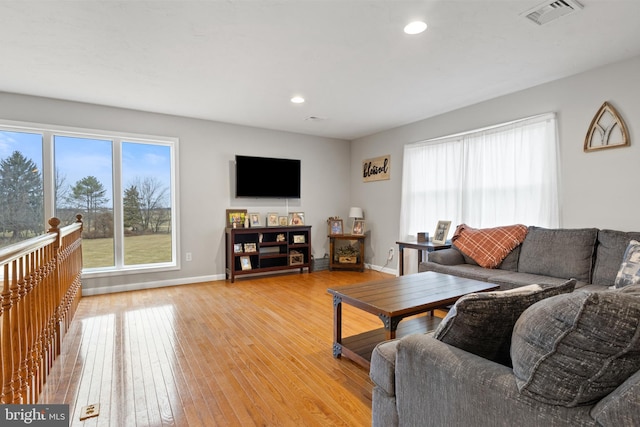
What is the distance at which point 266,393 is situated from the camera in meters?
1.96

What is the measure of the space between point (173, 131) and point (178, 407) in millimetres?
3847

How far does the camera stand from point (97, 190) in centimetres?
425

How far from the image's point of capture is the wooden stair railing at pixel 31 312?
1.38 m

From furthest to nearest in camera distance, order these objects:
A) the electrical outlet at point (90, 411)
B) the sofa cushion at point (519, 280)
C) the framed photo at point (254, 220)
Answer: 1. the framed photo at point (254, 220)
2. the sofa cushion at point (519, 280)
3. the electrical outlet at point (90, 411)

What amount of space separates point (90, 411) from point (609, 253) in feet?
12.9

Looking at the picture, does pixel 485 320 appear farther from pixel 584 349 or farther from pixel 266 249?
pixel 266 249

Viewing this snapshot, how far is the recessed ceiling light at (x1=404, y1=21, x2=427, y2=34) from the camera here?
7.63 ft

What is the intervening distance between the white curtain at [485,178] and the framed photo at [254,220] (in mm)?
2319

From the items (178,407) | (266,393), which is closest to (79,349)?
(178,407)

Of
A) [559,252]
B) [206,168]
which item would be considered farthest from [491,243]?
[206,168]

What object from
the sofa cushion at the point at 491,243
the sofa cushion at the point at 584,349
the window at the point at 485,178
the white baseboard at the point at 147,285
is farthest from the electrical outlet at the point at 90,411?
the window at the point at 485,178

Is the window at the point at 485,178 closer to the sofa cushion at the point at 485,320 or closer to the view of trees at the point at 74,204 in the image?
the sofa cushion at the point at 485,320

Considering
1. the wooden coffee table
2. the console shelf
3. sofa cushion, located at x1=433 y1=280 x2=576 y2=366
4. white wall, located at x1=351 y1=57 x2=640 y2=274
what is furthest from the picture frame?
sofa cushion, located at x1=433 y1=280 x2=576 y2=366

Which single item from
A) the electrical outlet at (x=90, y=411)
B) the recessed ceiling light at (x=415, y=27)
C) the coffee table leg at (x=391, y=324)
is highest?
the recessed ceiling light at (x=415, y=27)
